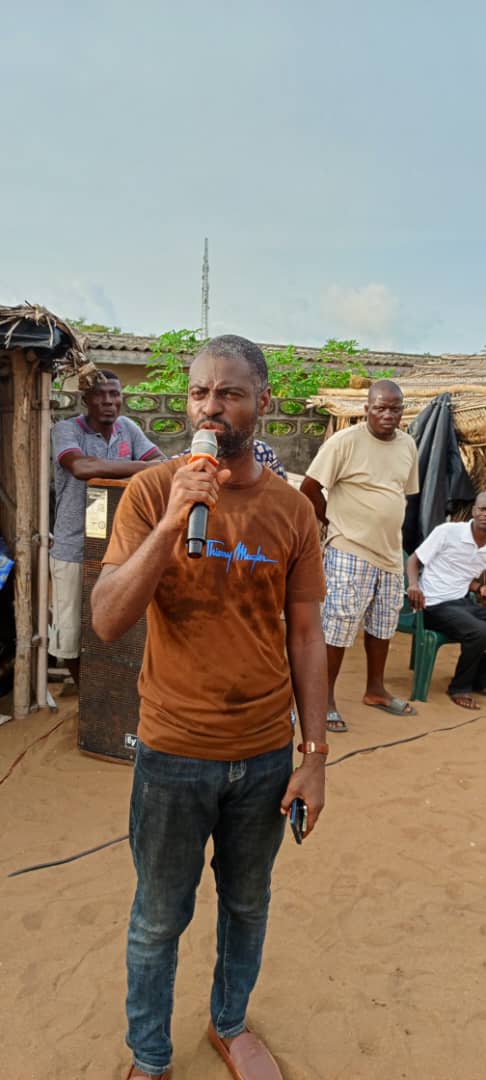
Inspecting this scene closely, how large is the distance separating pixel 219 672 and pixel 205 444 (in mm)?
541

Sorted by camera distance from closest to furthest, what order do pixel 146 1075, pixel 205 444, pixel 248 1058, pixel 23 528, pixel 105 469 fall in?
pixel 205 444, pixel 146 1075, pixel 248 1058, pixel 105 469, pixel 23 528

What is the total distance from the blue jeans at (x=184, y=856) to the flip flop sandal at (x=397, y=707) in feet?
10.8

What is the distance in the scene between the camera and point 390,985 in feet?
8.28


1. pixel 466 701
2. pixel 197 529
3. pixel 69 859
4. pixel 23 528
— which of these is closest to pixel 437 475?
pixel 466 701

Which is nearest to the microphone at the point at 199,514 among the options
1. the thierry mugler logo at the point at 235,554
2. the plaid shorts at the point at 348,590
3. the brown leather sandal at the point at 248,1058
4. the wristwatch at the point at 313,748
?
the thierry mugler logo at the point at 235,554

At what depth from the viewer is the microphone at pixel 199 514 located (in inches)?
52.1

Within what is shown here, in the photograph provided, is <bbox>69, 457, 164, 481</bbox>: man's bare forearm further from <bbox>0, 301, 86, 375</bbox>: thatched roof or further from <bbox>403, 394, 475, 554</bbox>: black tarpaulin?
<bbox>403, 394, 475, 554</bbox>: black tarpaulin

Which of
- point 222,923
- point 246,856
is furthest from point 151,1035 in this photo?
Result: point 246,856

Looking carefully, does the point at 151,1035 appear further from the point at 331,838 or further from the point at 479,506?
the point at 479,506

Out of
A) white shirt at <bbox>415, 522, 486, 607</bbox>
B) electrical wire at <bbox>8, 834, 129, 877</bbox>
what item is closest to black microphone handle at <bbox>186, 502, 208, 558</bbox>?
electrical wire at <bbox>8, 834, 129, 877</bbox>

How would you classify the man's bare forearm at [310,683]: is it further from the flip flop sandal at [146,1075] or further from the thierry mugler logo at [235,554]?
the flip flop sandal at [146,1075]

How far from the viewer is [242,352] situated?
1.65 meters

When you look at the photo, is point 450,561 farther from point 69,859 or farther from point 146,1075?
point 146,1075

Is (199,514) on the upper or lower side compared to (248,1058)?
upper
